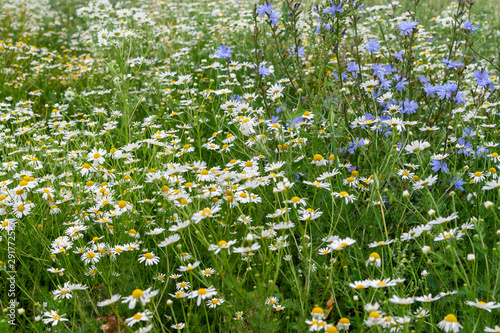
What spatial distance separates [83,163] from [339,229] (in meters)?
1.48

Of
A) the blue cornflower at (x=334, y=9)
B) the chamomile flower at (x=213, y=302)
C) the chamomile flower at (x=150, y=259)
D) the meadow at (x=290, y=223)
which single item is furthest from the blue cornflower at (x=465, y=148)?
the chamomile flower at (x=150, y=259)

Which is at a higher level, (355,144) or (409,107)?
(409,107)

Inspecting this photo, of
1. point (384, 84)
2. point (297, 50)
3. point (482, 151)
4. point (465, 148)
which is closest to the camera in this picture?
point (482, 151)

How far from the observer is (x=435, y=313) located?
1.57m

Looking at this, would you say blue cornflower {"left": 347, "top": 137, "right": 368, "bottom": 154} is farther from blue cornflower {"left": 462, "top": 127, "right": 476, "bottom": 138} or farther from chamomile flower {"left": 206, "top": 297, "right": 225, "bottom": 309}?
chamomile flower {"left": 206, "top": 297, "right": 225, "bottom": 309}

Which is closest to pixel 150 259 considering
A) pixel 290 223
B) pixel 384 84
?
pixel 290 223

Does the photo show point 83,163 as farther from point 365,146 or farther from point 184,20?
point 184,20

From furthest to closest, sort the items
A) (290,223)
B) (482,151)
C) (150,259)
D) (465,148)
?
(465,148) → (482,151) → (150,259) → (290,223)

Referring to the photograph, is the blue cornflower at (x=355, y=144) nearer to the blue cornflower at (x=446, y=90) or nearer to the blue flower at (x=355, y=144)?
the blue flower at (x=355, y=144)

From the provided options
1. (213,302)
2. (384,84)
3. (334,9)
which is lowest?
(213,302)

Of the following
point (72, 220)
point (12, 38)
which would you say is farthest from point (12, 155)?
point (12, 38)

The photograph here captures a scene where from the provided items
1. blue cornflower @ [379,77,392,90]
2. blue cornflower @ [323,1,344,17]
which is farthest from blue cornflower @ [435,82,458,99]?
blue cornflower @ [323,1,344,17]

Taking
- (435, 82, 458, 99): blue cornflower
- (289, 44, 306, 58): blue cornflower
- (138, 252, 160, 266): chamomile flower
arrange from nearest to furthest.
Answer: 1. (138, 252, 160, 266): chamomile flower
2. (435, 82, 458, 99): blue cornflower
3. (289, 44, 306, 58): blue cornflower

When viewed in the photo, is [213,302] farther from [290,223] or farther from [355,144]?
[355,144]
